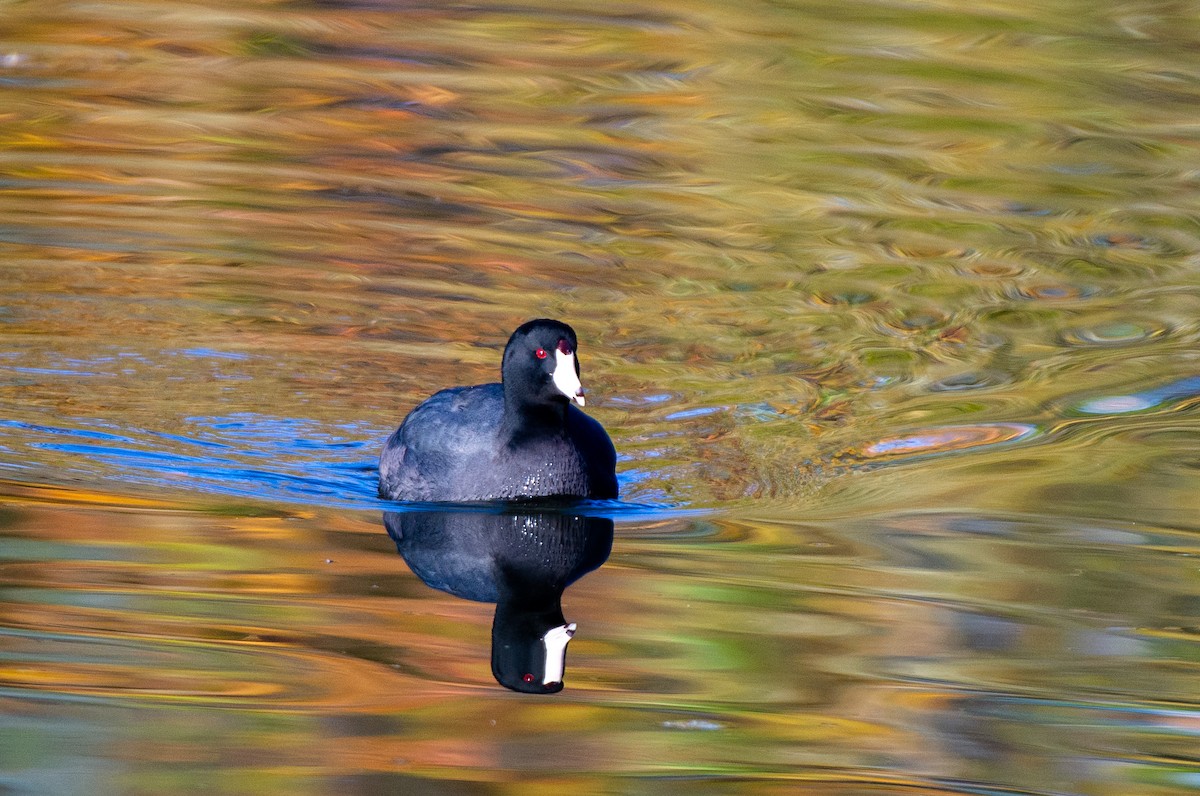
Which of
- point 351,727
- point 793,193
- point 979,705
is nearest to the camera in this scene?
point 351,727

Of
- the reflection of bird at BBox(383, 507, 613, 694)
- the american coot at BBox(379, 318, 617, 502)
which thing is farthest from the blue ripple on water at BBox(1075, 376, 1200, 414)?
the reflection of bird at BBox(383, 507, 613, 694)

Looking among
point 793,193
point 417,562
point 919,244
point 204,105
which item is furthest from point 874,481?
point 204,105

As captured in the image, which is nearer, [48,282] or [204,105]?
[48,282]

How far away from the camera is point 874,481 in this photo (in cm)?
774

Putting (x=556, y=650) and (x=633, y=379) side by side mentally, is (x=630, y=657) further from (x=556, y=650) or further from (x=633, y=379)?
(x=633, y=379)

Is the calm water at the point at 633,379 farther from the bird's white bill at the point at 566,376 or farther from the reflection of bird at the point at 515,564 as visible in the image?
the bird's white bill at the point at 566,376

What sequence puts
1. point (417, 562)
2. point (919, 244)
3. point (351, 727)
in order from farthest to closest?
point (919, 244) → point (417, 562) → point (351, 727)

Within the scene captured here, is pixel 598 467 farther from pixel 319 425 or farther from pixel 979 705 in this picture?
pixel 979 705

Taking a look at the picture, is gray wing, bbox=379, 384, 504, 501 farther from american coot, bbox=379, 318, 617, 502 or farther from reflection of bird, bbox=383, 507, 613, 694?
reflection of bird, bbox=383, 507, 613, 694

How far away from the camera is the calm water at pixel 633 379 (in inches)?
208

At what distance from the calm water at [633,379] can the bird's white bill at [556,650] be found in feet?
0.25

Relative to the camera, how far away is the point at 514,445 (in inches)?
290

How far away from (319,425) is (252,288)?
1899 millimetres

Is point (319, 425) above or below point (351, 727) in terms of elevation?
below
